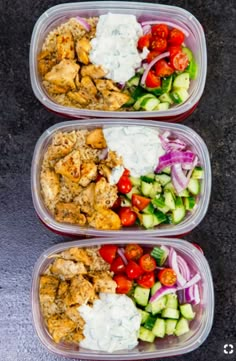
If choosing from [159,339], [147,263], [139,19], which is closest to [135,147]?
[147,263]

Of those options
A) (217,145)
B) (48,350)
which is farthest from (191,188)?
(48,350)

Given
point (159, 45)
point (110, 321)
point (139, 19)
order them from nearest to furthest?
point (110, 321), point (159, 45), point (139, 19)

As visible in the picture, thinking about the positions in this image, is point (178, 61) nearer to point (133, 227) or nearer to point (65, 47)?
point (65, 47)

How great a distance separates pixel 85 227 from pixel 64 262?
178 millimetres

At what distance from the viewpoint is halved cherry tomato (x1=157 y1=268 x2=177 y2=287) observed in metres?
3.04

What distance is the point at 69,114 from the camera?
122 inches

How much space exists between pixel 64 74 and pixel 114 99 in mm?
242

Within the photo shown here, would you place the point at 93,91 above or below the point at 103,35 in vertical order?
below

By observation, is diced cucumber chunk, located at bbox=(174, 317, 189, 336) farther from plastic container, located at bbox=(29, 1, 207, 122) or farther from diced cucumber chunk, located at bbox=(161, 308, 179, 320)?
plastic container, located at bbox=(29, 1, 207, 122)

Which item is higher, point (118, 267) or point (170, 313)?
point (118, 267)

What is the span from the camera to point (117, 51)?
3045mm

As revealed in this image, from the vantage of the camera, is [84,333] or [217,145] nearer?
[84,333]

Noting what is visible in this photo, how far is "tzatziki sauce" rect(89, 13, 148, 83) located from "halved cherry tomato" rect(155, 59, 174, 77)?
7 cm

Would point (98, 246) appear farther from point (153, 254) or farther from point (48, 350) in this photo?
point (48, 350)
